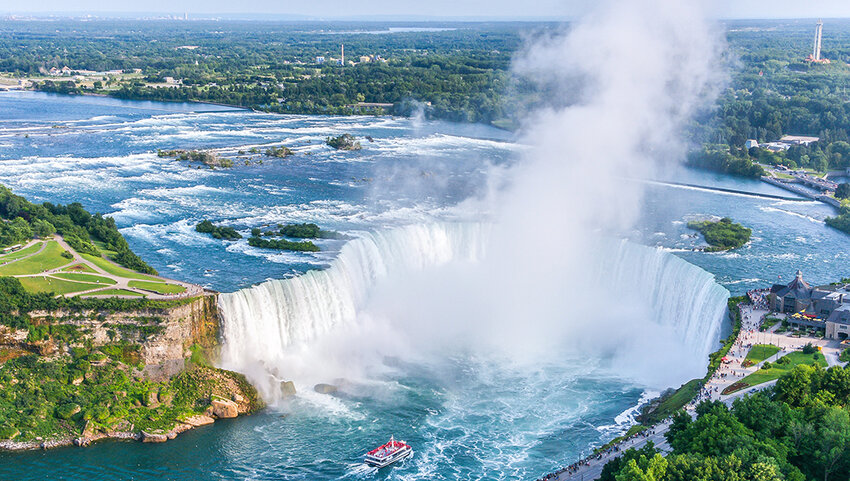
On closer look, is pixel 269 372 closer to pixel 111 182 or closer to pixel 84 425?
pixel 84 425

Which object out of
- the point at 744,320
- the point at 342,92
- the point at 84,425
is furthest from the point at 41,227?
the point at 342,92

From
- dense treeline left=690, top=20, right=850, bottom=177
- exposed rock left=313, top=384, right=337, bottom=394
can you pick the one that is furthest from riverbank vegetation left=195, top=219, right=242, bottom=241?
dense treeline left=690, top=20, right=850, bottom=177

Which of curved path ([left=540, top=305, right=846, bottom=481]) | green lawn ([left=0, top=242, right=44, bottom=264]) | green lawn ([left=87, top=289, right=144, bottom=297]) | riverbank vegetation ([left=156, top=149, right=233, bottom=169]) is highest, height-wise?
riverbank vegetation ([left=156, top=149, right=233, bottom=169])

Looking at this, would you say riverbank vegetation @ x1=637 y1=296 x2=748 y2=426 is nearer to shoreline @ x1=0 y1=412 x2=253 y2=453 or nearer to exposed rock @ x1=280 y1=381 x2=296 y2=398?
exposed rock @ x1=280 y1=381 x2=296 y2=398

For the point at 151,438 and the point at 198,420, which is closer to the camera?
the point at 151,438

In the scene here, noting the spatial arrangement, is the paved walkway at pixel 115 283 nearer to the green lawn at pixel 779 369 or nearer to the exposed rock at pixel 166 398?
the exposed rock at pixel 166 398

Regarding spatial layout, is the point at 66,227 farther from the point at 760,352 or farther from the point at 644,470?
the point at 760,352

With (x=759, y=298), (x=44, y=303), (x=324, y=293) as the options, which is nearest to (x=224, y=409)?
(x=44, y=303)
